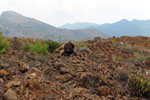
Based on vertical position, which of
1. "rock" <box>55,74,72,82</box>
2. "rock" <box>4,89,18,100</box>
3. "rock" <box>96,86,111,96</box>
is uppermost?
"rock" <box>4,89,18,100</box>

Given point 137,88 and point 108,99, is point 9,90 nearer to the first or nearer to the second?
point 108,99

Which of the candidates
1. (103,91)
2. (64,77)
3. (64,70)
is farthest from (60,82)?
(103,91)

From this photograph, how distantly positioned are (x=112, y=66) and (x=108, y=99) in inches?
130

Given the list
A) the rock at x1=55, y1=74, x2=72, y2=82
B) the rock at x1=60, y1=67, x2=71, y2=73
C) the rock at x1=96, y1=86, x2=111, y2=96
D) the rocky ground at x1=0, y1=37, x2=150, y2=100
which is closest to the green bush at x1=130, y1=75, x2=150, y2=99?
the rocky ground at x1=0, y1=37, x2=150, y2=100

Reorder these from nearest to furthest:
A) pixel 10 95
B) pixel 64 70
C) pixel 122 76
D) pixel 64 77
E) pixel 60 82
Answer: pixel 10 95 → pixel 60 82 → pixel 64 77 → pixel 64 70 → pixel 122 76

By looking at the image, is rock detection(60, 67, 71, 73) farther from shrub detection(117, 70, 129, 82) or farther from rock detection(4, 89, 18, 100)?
rock detection(4, 89, 18, 100)

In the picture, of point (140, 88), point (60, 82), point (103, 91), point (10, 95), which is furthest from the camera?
point (60, 82)

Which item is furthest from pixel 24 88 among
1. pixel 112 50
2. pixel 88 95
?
pixel 112 50

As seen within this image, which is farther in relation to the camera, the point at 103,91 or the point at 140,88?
the point at 140,88

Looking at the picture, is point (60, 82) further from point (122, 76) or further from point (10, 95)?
point (122, 76)

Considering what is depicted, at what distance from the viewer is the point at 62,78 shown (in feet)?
17.7

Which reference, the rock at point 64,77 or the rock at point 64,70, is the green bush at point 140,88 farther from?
the rock at point 64,70

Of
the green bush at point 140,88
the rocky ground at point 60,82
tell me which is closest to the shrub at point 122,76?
the rocky ground at point 60,82

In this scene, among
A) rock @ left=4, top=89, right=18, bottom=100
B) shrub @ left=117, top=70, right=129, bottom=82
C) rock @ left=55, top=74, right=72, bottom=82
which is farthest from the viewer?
shrub @ left=117, top=70, right=129, bottom=82
